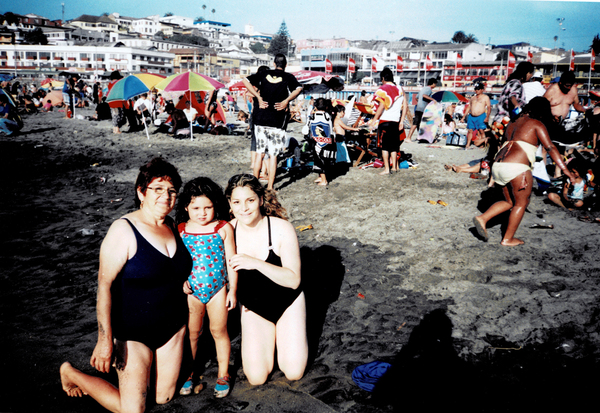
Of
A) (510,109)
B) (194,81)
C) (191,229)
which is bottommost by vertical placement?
(191,229)

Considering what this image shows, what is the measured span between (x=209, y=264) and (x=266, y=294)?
0.47m

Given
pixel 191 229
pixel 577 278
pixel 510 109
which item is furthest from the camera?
pixel 510 109

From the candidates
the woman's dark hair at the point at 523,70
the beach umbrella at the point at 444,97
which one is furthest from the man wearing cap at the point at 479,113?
the woman's dark hair at the point at 523,70

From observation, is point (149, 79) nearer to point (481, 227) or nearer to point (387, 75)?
point (387, 75)

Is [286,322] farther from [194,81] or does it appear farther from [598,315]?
[194,81]

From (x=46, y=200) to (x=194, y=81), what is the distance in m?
6.26

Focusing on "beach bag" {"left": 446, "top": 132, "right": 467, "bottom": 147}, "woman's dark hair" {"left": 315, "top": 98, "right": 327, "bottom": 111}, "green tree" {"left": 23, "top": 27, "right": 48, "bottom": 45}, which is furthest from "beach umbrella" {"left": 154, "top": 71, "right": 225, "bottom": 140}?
"green tree" {"left": 23, "top": 27, "right": 48, "bottom": 45}

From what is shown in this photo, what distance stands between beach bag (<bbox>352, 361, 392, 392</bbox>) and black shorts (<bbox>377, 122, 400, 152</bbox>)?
18.5 ft

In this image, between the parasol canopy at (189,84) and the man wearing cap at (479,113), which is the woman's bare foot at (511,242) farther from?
the parasol canopy at (189,84)

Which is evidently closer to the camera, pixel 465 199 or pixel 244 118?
pixel 465 199

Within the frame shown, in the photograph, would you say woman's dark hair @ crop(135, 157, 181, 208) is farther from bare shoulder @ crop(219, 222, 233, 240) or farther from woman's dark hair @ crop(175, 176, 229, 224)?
bare shoulder @ crop(219, 222, 233, 240)

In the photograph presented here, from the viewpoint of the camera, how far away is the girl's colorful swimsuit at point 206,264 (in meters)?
2.45

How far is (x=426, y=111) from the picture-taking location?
11.8 m

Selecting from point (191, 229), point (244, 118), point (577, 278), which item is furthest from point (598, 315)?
point (244, 118)
